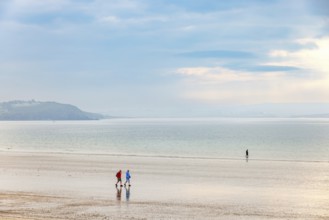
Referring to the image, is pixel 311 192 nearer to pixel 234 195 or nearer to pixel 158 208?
pixel 234 195

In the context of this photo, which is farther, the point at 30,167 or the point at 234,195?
the point at 30,167

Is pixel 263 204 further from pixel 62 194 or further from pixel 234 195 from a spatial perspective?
pixel 62 194

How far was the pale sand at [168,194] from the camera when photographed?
3441 centimetres

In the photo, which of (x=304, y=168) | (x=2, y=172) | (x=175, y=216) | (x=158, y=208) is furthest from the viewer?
(x=304, y=168)

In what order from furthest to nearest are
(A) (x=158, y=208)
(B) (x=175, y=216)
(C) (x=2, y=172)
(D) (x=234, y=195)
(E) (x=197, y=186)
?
(C) (x=2, y=172), (E) (x=197, y=186), (D) (x=234, y=195), (A) (x=158, y=208), (B) (x=175, y=216)

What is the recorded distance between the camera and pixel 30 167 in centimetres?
6925

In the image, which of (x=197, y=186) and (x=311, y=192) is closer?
(x=311, y=192)

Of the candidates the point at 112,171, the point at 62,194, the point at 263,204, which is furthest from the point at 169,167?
the point at 263,204

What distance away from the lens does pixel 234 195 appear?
4250 centimetres

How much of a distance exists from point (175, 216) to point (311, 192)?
16.7 metres

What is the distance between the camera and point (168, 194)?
43.1 m

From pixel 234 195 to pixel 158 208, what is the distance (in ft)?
30.1

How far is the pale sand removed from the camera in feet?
113

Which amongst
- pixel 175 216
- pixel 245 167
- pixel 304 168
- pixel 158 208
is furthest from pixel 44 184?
pixel 304 168
